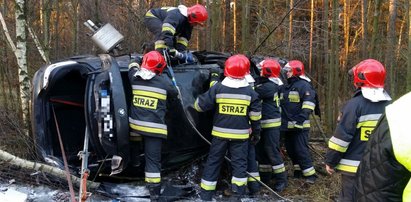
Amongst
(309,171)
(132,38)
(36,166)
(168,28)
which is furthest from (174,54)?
(132,38)

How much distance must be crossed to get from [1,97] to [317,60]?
12.7 meters

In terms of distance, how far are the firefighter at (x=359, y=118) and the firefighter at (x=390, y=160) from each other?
8.78ft

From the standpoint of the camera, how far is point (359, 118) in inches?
171

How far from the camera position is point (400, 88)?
16469 mm

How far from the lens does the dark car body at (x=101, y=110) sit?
471cm

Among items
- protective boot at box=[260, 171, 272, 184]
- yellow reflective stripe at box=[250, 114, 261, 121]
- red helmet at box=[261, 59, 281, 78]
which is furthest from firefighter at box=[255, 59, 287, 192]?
yellow reflective stripe at box=[250, 114, 261, 121]

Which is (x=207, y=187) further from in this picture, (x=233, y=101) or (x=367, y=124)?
(x=367, y=124)

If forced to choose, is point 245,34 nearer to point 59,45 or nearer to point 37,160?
point 59,45

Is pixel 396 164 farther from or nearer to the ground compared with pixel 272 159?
farther from the ground

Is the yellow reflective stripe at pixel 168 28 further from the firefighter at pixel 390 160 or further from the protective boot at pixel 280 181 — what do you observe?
the firefighter at pixel 390 160

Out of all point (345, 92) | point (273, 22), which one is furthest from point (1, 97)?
point (345, 92)

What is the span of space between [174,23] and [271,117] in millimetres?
2002

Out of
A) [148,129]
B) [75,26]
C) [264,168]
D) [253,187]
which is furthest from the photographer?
[75,26]

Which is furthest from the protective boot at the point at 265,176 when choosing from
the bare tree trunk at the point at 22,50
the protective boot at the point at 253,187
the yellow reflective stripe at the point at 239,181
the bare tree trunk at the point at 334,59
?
the bare tree trunk at the point at 334,59
